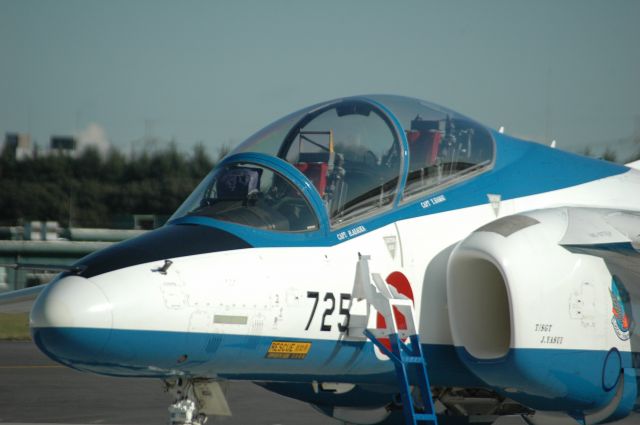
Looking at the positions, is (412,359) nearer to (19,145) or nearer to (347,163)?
(347,163)

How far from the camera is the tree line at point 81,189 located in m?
41.2

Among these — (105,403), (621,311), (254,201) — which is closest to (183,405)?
(254,201)

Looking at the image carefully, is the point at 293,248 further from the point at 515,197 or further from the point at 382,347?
the point at 515,197

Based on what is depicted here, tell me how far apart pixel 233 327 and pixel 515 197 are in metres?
2.70

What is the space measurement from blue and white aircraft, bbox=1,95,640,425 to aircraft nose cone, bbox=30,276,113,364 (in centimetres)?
1

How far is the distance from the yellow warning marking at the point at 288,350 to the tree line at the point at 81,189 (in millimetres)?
33619

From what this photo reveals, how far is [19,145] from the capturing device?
148 feet

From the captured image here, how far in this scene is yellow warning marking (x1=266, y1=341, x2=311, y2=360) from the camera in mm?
6788

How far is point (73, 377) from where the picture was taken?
16.3 metres

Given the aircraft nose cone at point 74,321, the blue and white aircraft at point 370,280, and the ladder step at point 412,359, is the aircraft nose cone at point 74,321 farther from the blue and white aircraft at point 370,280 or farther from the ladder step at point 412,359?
the ladder step at point 412,359

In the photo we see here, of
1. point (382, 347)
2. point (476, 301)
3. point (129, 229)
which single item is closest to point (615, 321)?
point (476, 301)

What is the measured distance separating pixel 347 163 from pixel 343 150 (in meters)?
0.11

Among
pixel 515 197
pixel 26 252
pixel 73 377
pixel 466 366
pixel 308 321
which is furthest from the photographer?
pixel 26 252

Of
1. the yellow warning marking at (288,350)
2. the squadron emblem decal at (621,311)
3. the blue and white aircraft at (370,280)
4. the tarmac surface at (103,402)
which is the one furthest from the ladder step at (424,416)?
the tarmac surface at (103,402)
